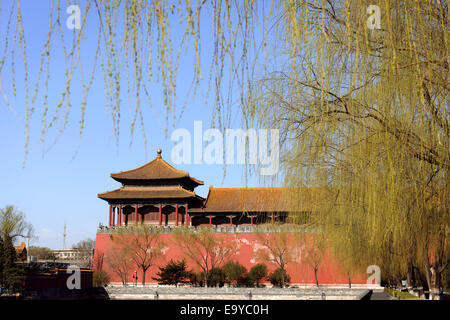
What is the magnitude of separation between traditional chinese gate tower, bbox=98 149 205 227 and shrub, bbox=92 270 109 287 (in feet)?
8.33

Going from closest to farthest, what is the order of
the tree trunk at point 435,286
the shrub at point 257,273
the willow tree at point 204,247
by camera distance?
the tree trunk at point 435,286 < the shrub at point 257,273 < the willow tree at point 204,247

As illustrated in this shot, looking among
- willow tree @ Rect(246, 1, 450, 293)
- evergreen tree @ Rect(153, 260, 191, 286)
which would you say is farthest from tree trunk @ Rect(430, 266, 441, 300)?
evergreen tree @ Rect(153, 260, 191, 286)

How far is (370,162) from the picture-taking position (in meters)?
3.33

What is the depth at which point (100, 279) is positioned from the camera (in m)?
20.6

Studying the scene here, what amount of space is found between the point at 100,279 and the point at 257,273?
646cm

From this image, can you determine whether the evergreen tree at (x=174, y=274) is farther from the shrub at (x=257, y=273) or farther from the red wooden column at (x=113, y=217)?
the red wooden column at (x=113, y=217)

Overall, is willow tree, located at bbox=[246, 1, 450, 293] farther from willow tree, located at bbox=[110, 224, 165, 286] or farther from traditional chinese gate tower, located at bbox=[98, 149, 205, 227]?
traditional chinese gate tower, located at bbox=[98, 149, 205, 227]

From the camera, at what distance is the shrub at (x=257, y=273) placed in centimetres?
1977

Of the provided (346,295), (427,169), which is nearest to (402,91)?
(427,169)

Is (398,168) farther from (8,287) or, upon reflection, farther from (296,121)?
(8,287)

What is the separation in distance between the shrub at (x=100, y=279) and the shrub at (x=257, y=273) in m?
5.96

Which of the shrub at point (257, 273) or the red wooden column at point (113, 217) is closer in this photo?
the shrub at point (257, 273)

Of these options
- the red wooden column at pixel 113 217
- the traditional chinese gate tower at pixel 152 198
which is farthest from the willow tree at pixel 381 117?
the red wooden column at pixel 113 217

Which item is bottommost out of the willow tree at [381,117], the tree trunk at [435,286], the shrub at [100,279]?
the shrub at [100,279]
